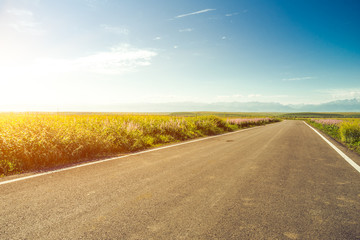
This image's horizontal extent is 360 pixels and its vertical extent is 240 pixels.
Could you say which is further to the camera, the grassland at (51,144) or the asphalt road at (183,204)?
the grassland at (51,144)

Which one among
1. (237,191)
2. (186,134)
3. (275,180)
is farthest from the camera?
(186,134)

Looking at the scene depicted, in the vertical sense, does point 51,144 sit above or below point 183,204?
above

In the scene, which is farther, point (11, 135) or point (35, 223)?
point (11, 135)

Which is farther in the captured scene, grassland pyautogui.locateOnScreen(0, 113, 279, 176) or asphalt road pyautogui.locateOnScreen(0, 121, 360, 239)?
grassland pyautogui.locateOnScreen(0, 113, 279, 176)

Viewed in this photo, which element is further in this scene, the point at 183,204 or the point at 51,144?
the point at 51,144

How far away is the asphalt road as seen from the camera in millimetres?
2465

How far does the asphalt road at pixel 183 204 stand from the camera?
8.09 ft

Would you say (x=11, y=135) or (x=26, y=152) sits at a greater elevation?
(x=11, y=135)

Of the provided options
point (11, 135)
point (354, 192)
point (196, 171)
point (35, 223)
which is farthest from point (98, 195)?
point (354, 192)

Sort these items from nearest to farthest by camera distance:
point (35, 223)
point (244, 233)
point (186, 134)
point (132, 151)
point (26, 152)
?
point (244, 233) → point (35, 223) → point (26, 152) → point (132, 151) → point (186, 134)

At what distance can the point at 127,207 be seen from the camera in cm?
305

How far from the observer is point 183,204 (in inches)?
125

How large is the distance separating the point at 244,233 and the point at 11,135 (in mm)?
6586

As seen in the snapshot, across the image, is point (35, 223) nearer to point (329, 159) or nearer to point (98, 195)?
point (98, 195)
